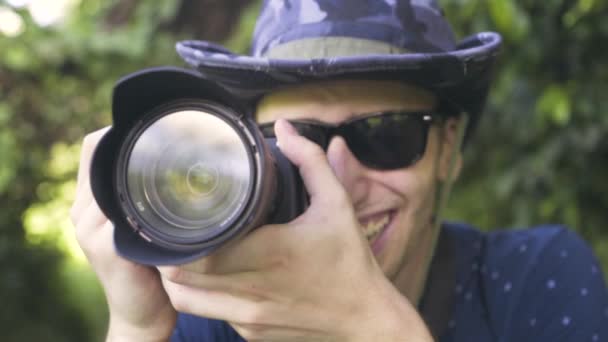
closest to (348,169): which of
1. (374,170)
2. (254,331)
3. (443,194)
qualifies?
(374,170)

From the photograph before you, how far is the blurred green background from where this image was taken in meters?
2.12

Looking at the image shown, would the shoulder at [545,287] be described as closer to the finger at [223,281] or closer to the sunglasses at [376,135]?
the sunglasses at [376,135]

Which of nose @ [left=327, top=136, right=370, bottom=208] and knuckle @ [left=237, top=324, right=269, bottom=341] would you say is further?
nose @ [left=327, top=136, right=370, bottom=208]

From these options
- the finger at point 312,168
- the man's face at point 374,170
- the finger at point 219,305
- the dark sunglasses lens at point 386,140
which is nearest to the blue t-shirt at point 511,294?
the man's face at point 374,170

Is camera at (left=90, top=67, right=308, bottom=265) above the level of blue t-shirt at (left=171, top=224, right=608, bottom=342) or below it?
above

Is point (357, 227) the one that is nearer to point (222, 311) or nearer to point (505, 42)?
point (222, 311)

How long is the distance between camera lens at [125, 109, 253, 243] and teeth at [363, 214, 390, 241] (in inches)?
22.2

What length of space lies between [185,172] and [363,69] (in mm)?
519

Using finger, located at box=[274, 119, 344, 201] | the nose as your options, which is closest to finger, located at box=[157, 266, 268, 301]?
finger, located at box=[274, 119, 344, 201]

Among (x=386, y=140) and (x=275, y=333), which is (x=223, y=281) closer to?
(x=275, y=333)

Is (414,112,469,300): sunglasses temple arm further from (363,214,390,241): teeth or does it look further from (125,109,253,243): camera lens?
(125,109,253,243): camera lens

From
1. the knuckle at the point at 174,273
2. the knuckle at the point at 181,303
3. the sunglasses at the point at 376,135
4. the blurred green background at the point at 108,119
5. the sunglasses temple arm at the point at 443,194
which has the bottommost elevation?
the blurred green background at the point at 108,119

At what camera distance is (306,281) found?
3.29 ft

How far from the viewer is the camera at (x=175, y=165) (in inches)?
35.6
